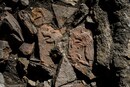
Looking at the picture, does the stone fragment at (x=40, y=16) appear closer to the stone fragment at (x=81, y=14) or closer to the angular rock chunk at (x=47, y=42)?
the angular rock chunk at (x=47, y=42)

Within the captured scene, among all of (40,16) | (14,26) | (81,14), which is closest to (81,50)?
(81,14)

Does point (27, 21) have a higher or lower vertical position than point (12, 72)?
higher

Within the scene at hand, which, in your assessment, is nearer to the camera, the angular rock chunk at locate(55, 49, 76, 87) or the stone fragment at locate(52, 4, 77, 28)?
the angular rock chunk at locate(55, 49, 76, 87)

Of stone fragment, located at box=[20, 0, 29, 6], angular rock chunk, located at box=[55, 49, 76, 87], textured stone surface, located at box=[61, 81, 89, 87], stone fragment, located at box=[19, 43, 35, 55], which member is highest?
stone fragment, located at box=[20, 0, 29, 6]

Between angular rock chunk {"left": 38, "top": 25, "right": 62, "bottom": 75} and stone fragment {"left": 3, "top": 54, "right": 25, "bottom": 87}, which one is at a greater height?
angular rock chunk {"left": 38, "top": 25, "right": 62, "bottom": 75}

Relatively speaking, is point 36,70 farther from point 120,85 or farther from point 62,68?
point 120,85

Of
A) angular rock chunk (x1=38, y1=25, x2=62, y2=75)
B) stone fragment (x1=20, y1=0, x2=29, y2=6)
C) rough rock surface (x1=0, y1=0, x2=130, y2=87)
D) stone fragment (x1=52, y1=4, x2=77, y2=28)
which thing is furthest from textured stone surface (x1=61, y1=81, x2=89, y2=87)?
stone fragment (x1=20, y1=0, x2=29, y2=6)

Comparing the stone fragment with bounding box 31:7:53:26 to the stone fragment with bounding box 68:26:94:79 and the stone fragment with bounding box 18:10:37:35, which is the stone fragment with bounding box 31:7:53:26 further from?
the stone fragment with bounding box 68:26:94:79

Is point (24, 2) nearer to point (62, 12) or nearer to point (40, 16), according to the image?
point (40, 16)
